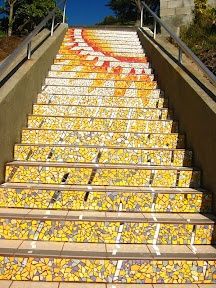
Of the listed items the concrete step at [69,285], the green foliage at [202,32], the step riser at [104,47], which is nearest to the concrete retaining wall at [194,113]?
the concrete step at [69,285]

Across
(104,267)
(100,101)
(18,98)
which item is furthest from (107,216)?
(100,101)

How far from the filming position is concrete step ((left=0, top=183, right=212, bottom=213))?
354 cm

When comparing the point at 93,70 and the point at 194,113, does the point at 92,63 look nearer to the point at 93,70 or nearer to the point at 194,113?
the point at 93,70

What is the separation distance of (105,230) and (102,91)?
3.23m

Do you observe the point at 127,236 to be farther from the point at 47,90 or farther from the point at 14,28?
the point at 14,28

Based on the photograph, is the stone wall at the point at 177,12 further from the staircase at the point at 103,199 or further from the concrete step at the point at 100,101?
Result: the concrete step at the point at 100,101

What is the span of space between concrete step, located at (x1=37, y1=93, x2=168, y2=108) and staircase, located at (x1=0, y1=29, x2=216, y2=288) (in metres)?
0.02

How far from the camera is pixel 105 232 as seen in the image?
10.5ft

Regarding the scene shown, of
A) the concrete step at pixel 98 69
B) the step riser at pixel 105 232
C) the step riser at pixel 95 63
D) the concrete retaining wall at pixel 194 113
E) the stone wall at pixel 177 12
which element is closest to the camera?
the step riser at pixel 105 232

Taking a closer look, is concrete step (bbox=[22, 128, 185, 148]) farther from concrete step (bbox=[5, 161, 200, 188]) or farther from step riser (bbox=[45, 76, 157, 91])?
step riser (bbox=[45, 76, 157, 91])

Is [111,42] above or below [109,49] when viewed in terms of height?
above

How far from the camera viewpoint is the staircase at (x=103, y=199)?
2.84 metres

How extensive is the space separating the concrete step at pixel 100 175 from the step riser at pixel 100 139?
64 cm

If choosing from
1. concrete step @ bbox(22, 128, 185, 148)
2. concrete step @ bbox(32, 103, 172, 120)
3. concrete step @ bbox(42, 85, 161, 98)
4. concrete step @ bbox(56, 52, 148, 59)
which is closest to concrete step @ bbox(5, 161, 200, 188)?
concrete step @ bbox(22, 128, 185, 148)
